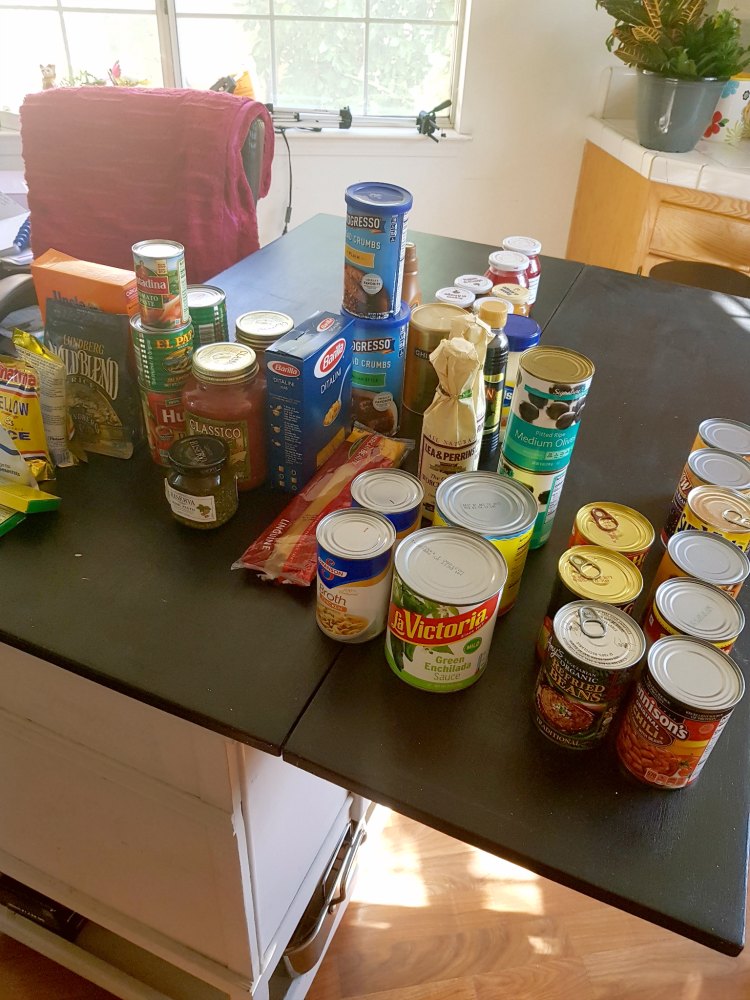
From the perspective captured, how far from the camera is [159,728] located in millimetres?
777

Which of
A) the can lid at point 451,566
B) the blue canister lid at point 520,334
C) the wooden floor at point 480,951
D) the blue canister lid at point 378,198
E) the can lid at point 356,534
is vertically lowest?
the wooden floor at point 480,951

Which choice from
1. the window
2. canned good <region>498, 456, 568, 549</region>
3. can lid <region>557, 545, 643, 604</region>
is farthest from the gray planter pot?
can lid <region>557, 545, 643, 604</region>

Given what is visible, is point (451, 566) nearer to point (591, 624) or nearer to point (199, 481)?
point (591, 624)

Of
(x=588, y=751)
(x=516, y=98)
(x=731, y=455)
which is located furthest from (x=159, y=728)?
(x=516, y=98)

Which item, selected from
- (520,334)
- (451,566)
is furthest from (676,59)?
(451,566)

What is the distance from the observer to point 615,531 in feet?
2.50

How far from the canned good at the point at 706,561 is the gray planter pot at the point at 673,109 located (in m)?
2.01

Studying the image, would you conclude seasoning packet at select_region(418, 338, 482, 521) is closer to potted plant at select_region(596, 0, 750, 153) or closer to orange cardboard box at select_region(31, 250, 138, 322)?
orange cardboard box at select_region(31, 250, 138, 322)

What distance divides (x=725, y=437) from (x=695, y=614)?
0.35 meters

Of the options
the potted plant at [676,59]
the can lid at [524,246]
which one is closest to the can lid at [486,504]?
the can lid at [524,246]

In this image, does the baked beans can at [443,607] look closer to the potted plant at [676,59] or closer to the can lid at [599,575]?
the can lid at [599,575]

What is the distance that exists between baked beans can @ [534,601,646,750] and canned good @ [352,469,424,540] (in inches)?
7.5

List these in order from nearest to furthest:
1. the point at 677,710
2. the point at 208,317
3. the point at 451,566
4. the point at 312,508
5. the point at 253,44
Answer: the point at 677,710 → the point at 451,566 → the point at 312,508 → the point at 208,317 → the point at 253,44

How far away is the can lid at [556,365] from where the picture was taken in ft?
2.55
